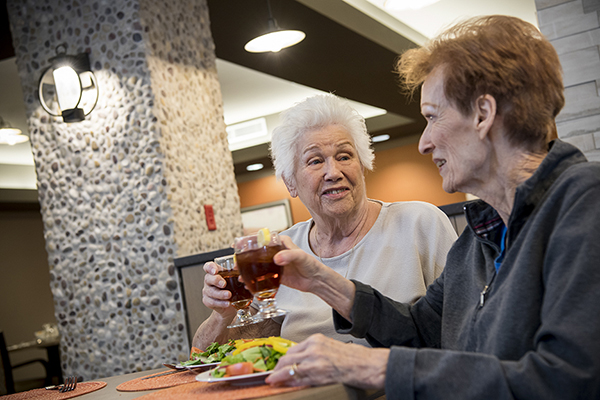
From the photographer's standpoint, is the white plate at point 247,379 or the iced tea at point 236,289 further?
the iced tea at point 236,289

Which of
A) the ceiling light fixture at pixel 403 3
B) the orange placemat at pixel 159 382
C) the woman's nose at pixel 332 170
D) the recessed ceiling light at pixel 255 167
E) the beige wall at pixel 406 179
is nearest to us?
the orange placemat at pixel 159 382

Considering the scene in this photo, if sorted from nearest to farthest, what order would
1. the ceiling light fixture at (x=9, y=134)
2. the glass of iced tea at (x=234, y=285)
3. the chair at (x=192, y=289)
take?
1. the glass of iced tea at (x=234, y=285)
2. the chair at (x=192, y=289)
3. the ceiling light fixture at (x=9, y=134)

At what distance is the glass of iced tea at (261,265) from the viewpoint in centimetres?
114

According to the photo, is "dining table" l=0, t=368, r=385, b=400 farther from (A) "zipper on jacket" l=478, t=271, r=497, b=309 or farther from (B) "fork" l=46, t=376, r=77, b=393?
(A) "zipper on jacket" l=478, t=271, r=497, b=309

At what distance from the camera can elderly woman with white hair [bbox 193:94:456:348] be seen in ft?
5.45

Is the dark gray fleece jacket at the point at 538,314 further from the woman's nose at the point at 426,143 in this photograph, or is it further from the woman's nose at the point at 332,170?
the woman's nose at the point at 332,170

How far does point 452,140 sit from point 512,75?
0.59 feet

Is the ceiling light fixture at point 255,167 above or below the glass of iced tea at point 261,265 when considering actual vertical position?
above

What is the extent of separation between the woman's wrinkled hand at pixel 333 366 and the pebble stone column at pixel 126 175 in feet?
7.68

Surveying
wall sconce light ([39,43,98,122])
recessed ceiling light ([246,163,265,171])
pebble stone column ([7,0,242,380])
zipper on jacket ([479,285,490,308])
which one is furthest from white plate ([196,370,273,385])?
recessed ceiling light ([246,163,265,171])

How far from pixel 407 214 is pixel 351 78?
479cm

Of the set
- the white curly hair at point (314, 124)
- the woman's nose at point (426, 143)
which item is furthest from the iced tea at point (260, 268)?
the white curly hair at point (314, 124)

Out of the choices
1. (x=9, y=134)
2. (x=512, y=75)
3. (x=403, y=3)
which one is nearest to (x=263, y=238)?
(x=512, y=75)

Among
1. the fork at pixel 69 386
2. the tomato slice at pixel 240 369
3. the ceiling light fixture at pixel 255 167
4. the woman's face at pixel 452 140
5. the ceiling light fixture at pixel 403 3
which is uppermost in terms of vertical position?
the ceiling light fixture at pixel 403 3
